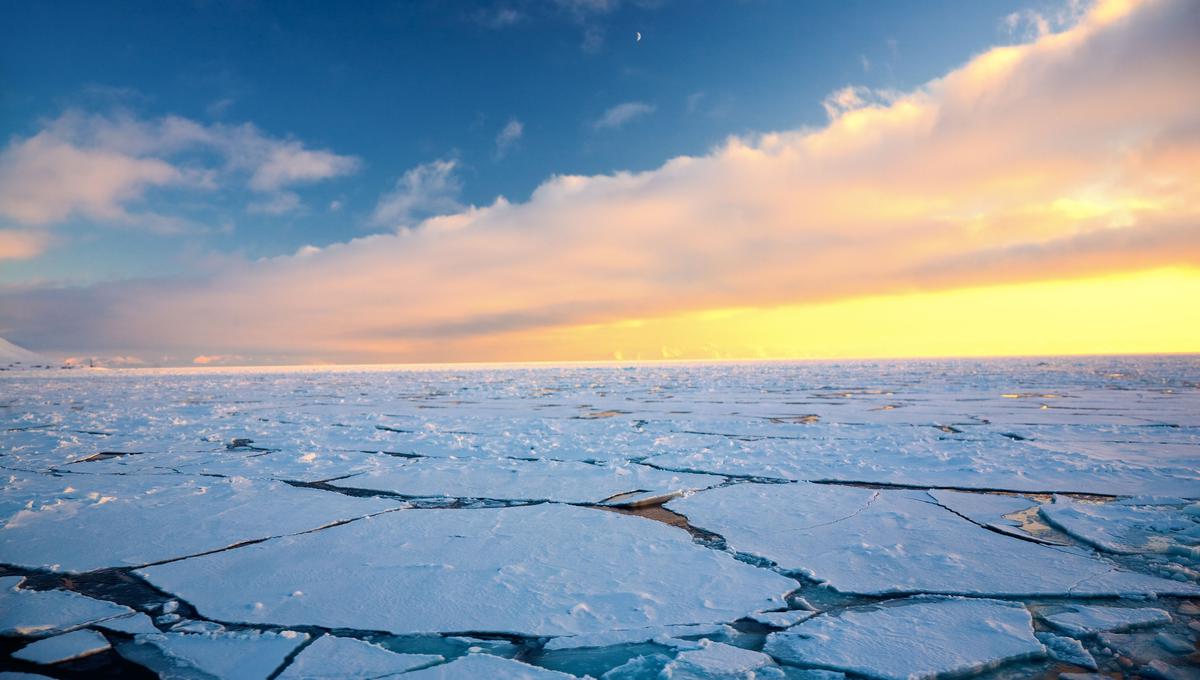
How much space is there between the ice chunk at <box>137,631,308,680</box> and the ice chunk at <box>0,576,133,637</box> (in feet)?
1.12

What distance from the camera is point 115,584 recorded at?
7.98ft

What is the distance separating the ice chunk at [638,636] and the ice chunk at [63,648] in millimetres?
1431

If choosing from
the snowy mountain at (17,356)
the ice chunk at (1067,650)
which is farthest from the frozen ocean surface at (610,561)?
the snowy mountain at (17,356)

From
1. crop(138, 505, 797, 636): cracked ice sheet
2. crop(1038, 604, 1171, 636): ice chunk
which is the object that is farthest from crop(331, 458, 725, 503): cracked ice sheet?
crop(1038, 604, 1171, 636): ice chunk

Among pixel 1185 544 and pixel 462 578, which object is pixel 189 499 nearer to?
pixel 462 578

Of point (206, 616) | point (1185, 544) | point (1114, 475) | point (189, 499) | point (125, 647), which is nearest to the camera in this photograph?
point (125, 647)

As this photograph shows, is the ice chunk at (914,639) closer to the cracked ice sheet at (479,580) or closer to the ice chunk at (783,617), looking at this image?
the ice chunk at (783,617)

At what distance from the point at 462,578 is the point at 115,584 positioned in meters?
1.43

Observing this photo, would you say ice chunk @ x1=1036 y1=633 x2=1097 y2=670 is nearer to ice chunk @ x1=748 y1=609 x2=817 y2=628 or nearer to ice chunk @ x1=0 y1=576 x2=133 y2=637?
ice chunk @ x1=748 y1=609 x2=817 y2=628

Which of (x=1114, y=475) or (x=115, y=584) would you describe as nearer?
(x=115, y=584)

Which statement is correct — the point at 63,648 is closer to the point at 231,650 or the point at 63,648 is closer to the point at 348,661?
the point at 231,650

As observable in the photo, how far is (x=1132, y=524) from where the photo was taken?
3.03 m

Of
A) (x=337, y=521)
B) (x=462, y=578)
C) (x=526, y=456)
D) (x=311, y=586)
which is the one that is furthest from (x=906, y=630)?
(x=526, y=456)

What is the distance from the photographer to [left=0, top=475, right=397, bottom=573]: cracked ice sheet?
9.33ft
